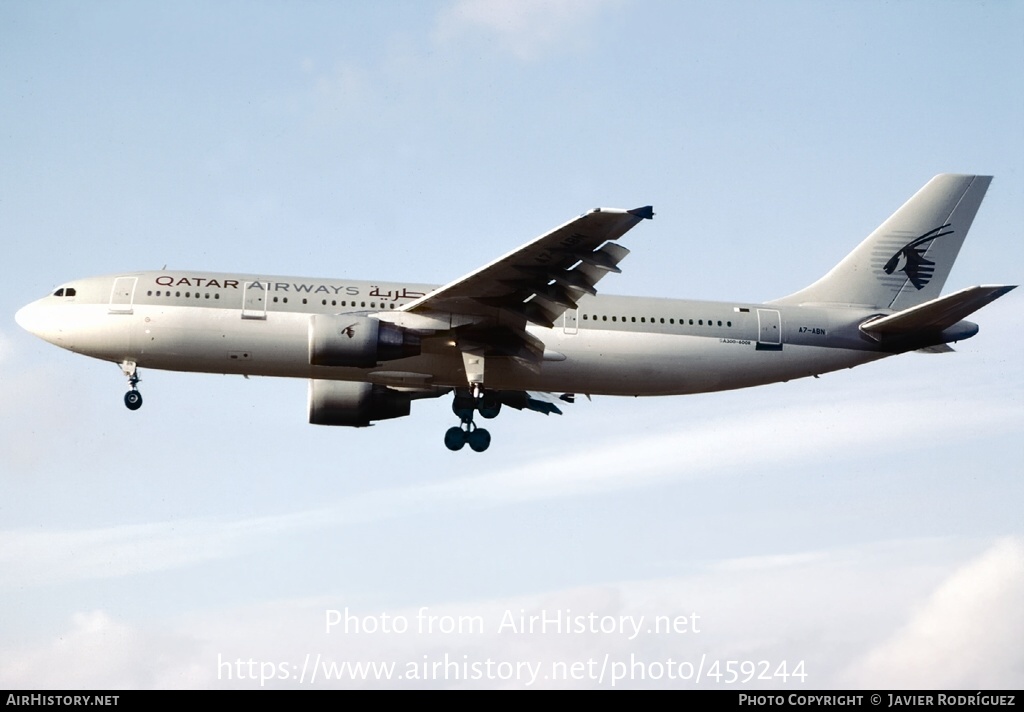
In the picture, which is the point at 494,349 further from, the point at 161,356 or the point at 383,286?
the point at 161,356

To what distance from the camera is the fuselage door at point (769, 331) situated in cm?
3934

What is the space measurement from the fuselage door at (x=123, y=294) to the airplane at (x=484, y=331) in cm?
4

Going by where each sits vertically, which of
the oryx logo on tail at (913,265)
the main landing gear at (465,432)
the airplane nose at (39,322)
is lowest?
the main landing gear at (465,432)

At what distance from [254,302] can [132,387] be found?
4.47 meters

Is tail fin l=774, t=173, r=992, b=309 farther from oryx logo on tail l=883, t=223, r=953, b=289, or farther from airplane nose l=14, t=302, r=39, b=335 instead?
airplane nose l=14, t=302, r=39, b=335

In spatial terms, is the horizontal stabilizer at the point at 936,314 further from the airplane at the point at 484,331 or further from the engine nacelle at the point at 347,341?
the engine nacelle at the point at 347,341

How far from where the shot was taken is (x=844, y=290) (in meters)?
41.5

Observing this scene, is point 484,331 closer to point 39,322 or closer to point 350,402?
point 350,402

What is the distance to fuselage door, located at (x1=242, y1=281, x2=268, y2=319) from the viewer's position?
36.9 meters

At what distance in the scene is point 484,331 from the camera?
123 ft

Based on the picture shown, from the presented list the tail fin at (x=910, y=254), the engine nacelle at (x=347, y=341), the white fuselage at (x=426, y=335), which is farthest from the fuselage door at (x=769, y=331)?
the engine nacelle at (x=347, y=341)

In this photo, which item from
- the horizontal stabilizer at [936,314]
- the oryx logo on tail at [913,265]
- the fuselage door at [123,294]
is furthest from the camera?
the oryx logo on tail at [913,265]

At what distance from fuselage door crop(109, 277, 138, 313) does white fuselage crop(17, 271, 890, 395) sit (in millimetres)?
29

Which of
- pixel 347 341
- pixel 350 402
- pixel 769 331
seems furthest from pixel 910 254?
pixel 347 341
